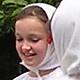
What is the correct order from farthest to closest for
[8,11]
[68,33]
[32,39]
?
[8,11] < [32,39] < [68,33]

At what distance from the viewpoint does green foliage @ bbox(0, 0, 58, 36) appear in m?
4.70

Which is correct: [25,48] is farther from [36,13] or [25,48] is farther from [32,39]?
[36,13]

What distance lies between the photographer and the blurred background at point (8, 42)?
482cm

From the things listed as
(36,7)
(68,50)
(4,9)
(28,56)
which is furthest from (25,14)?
(4,9)

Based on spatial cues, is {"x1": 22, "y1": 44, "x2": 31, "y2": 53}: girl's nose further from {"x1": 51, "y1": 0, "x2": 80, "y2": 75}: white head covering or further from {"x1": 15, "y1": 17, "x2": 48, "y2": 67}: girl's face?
{"x1": 51, "y1": 0, "x2": 80, "y2": 75}: white head covering

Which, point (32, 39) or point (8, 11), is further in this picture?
point (8, 11)

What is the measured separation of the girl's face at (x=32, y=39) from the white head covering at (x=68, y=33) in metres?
0.18

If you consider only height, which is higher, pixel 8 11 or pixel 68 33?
pixel 68 33

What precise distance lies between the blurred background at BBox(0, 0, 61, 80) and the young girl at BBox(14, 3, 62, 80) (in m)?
2.14

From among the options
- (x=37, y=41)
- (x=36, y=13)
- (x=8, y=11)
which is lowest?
(x=8, y=11)

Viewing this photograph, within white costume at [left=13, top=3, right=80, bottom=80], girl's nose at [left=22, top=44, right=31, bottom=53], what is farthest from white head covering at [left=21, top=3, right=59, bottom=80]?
girl's nose at [left=22, top=44, right=31, bottom=53]

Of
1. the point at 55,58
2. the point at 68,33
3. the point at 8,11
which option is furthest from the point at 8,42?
the point at 68,33

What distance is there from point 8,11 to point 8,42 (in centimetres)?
38

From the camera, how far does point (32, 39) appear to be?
8.34 feet
